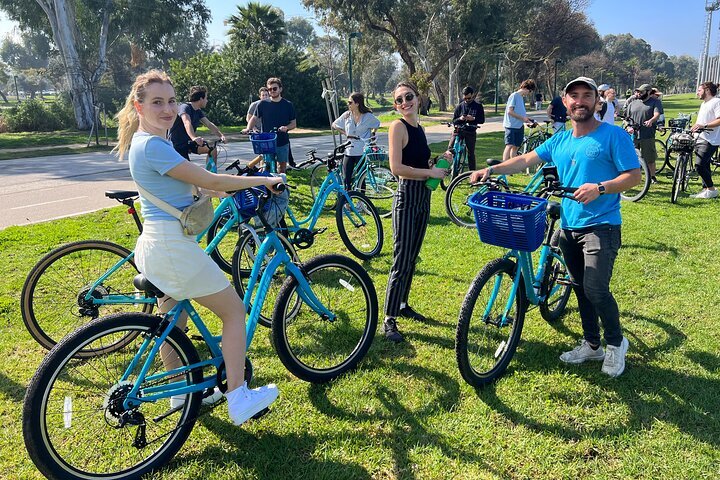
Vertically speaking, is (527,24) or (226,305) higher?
(527,24)

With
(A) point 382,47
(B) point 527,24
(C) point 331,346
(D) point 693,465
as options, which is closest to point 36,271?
(C) point 331,346

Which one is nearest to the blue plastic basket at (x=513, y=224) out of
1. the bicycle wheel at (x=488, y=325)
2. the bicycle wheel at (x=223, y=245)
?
the bicycle wheel at (x=488, y=325)

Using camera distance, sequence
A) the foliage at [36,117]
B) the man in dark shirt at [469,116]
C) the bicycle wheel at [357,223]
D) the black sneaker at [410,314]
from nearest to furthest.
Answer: the black sneaker at [410,314] < the bicycle wheel at [357,223] < the man in dark shirt at [469,116] < the foliage at [36,117]

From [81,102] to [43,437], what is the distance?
29337mm

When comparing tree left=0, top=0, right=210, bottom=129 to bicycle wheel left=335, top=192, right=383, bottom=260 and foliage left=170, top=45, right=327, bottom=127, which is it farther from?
bicycle wheel left=335, top=192, right=383, bottom=260

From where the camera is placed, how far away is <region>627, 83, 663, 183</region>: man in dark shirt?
978 cm

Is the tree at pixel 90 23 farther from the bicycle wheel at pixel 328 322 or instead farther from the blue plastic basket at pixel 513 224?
the blue plastic basket at pixel 513 224

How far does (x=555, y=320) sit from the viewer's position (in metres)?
4.25

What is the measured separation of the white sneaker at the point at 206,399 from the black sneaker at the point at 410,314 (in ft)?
6.40

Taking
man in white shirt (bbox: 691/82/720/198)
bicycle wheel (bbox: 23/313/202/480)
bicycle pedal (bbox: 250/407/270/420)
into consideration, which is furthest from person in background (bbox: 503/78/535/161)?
bicycle wheel (bbox: 23/313/202/480)

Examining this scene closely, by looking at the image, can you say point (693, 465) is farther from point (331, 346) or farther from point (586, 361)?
point (331, 346)

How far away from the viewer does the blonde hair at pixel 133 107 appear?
233 cm

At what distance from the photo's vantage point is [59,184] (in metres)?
11.2

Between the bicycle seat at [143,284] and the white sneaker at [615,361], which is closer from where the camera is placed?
the bicycle seat at [143,284]
